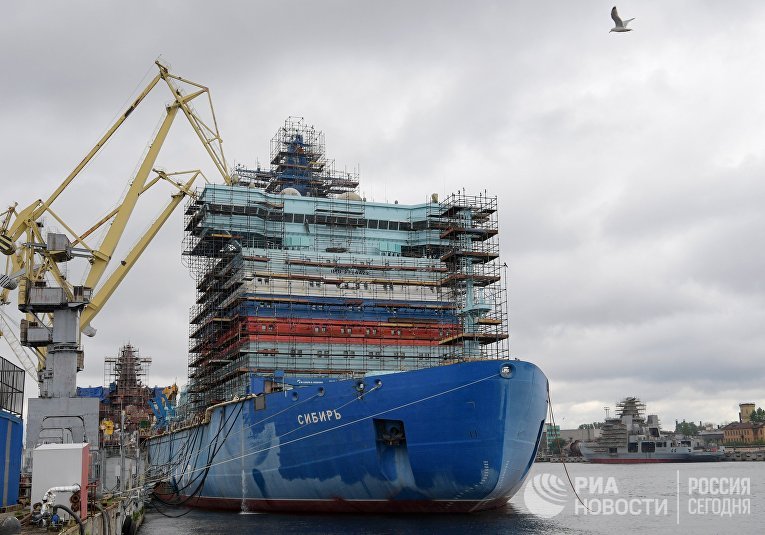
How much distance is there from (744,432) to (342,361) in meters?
168

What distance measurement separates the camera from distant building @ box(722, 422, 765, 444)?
185 metres

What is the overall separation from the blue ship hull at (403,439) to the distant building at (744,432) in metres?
170

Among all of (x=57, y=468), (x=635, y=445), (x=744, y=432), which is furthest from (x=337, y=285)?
(x=744, y=432)

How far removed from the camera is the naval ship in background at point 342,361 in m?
31.4

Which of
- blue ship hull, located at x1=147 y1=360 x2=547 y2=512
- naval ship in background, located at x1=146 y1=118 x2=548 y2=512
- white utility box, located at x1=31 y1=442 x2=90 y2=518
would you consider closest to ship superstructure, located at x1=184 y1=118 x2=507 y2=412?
naval ship in background, located at x1=146 y1=118 x2=548 y2=512

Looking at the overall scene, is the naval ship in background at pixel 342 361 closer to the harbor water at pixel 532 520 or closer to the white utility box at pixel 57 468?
the harbor water at pixel 532 520

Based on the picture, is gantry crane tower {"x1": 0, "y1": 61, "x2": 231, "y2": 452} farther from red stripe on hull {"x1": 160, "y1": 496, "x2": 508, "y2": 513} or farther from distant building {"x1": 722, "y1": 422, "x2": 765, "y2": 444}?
distant building {"x1": 722, "y1": 422, "x2": 765, "y2": 444}

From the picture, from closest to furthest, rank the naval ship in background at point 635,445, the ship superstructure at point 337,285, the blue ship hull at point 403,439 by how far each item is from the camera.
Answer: the blue ship hull at point 403,439 < the ship superstructure at point 337,285 < the naval ship in background at point 635,445

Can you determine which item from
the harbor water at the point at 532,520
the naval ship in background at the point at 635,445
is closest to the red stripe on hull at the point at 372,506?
the harbor water at the point at 532,520

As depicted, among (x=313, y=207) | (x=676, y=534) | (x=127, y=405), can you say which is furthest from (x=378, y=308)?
(x=127, y=405)

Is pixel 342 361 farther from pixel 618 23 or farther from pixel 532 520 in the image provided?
pixel 618 23

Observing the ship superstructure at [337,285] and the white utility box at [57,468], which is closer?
the white utility box at [57,468]

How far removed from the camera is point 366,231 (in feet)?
161

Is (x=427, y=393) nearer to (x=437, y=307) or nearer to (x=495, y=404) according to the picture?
(x=495, y=404)
